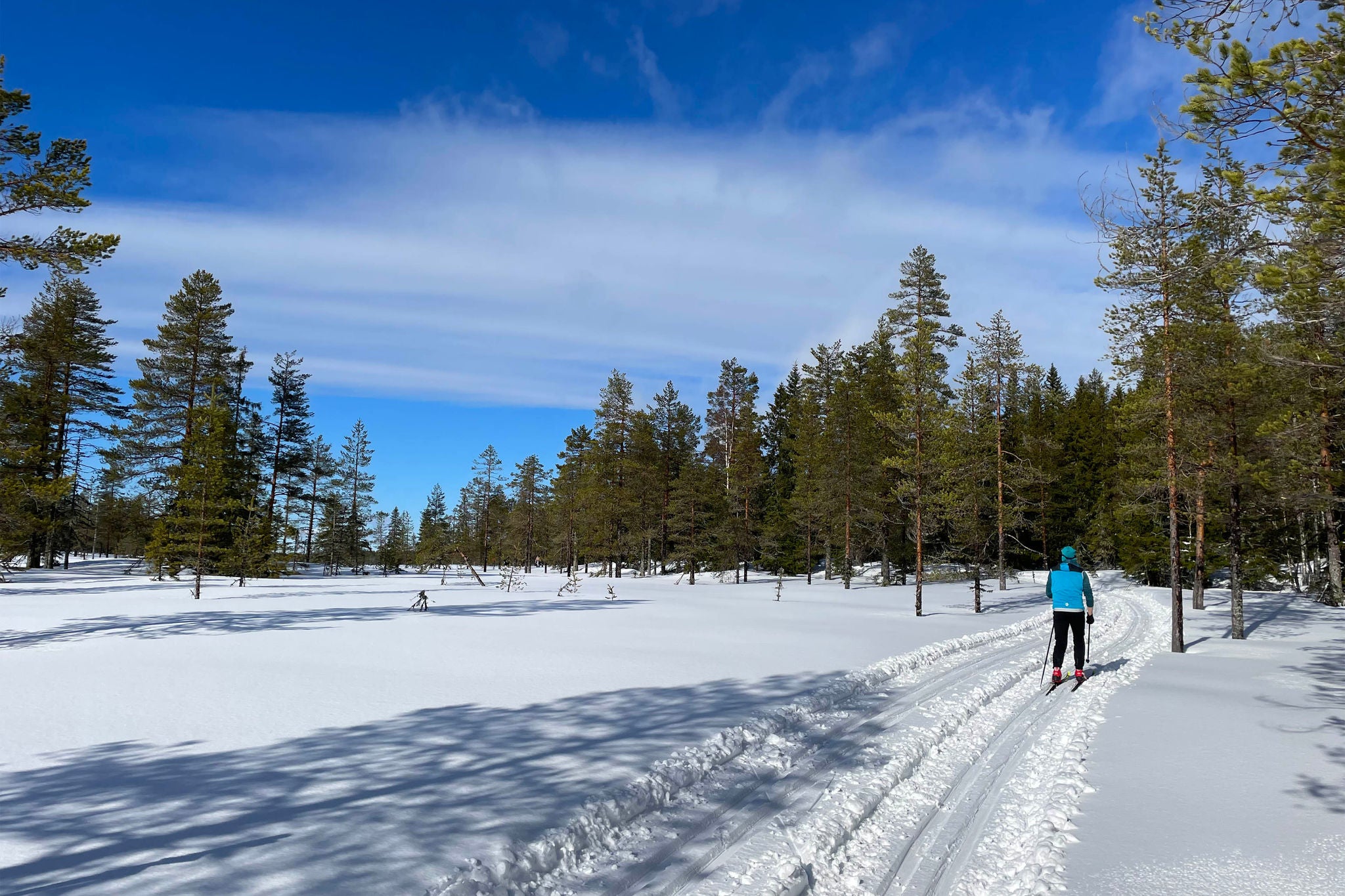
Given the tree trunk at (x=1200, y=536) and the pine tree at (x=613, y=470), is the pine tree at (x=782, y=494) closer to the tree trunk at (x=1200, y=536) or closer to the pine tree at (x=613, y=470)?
Answer: the pine tree at (x=613, y=470)

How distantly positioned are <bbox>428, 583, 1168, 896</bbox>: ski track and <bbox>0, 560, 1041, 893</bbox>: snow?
1.22 feet

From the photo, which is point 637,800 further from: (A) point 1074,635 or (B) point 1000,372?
(B) point 1000,372

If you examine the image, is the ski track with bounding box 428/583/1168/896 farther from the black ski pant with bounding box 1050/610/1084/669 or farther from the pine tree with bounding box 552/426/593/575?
the pine tree with bounding box 552/426/593/575

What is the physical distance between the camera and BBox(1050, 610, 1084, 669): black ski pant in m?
9.78

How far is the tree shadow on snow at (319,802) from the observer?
3.74 m

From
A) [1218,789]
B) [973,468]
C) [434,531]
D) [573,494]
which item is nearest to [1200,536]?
[973,468]

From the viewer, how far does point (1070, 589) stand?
10.0 meters

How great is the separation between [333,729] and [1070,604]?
1006cm

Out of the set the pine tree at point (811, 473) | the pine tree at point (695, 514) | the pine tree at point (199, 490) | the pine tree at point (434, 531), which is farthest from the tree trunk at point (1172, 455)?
the pine tree at point (434, 531)

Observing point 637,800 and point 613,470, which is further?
point 613,470

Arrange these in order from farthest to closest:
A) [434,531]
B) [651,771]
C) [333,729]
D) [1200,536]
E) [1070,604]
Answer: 1. [434,531]
2. [1200,536]
3. [1070,604]
4. [333,729]
5. [651,771]

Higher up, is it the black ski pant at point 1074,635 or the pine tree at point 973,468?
the pine tree at point 973,468

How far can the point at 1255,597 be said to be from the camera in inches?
1016

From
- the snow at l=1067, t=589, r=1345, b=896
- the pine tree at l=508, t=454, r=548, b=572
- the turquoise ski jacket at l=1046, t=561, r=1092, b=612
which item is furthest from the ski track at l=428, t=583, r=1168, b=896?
the pine tree at l=508, t=454, r=548, b=572
